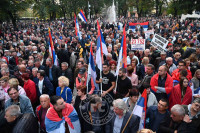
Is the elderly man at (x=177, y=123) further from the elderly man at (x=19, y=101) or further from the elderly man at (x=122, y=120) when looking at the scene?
the elderly man at (x=19, y=101)

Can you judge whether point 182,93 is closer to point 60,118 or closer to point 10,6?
point 60,118

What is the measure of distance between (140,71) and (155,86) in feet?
5.01

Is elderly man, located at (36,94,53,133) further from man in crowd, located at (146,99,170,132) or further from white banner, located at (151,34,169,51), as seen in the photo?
white banner, located at (151,34,169,51)

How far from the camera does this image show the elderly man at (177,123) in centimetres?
281

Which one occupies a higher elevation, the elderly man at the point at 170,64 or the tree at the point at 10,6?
the tree at the point at 10,6

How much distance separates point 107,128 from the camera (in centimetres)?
331

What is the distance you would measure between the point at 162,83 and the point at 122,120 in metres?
1.77

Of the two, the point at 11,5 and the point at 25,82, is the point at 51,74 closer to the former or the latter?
the point at 25,82

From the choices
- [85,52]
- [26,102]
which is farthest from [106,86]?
[85,52]

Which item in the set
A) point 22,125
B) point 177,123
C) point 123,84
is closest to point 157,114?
point 177,123

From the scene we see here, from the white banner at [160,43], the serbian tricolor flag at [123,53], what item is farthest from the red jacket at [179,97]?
the white banner at [160,43]

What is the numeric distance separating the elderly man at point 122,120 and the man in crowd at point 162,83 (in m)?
1.41

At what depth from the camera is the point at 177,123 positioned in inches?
115

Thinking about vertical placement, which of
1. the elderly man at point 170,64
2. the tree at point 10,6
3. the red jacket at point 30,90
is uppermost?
the tree at point 10,6
